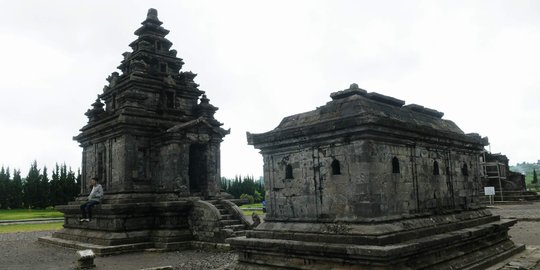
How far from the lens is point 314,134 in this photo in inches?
321

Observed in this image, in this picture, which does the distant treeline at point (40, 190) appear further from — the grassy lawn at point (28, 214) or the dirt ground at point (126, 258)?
the dirt ground at point (126, 258)

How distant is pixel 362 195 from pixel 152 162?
44.7ft

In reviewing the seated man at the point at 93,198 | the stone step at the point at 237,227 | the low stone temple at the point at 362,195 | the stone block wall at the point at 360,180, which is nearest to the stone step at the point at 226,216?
the stone step at the point at 237,227

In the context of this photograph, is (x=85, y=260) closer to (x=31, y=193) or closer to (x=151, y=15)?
(x=151, y=15)

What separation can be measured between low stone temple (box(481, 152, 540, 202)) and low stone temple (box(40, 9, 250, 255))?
33150mm

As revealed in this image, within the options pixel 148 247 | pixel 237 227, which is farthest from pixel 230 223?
pixel 148 247

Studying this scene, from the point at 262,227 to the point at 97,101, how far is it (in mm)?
16957

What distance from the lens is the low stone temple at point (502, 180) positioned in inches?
1626

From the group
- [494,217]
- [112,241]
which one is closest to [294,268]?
[494,217]

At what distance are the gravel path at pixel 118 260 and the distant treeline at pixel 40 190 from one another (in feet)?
111

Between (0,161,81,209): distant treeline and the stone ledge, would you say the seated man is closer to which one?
the stone ledge

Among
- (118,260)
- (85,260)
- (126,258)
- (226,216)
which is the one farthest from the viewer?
(226,216)

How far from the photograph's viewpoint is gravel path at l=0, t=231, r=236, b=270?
12.7 m

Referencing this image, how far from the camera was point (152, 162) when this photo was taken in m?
18.9
